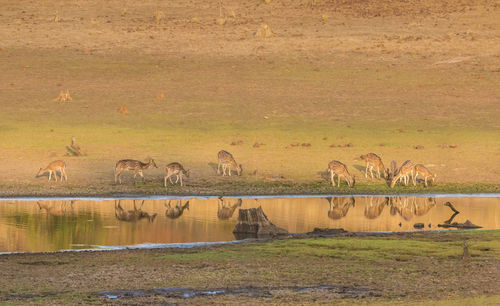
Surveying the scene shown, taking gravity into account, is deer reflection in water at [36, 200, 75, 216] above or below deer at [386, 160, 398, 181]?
below

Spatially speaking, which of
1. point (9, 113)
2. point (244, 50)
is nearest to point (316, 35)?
point (244, 50)

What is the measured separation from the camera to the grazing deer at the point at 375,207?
997 inches

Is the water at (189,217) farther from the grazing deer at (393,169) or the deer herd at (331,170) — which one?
the grazing deer at (393,169)

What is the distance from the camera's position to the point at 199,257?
1786 cm

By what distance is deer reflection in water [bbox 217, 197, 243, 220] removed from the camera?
2483 centimetres

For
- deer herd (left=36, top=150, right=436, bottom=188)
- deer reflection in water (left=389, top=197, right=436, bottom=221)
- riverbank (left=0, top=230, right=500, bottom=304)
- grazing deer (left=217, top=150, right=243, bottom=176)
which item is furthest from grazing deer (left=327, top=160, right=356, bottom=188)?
riverbank (left=0, top=230, right=500, bottom=304)

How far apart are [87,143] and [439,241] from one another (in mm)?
19448

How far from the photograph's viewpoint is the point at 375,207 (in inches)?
1061

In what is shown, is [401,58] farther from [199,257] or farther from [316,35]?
[199,257]

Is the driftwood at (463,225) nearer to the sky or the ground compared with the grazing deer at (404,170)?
nearer to the ground

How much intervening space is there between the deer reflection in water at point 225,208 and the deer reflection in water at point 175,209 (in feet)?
2.98

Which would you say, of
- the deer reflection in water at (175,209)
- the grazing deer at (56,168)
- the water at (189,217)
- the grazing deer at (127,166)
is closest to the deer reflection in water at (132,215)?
the water at (189,217)

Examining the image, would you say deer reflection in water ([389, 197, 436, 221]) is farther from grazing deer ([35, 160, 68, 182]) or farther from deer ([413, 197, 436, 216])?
grazing deer ([35, 160, 68, 182])

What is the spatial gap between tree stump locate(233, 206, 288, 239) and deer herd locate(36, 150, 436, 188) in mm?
8407
